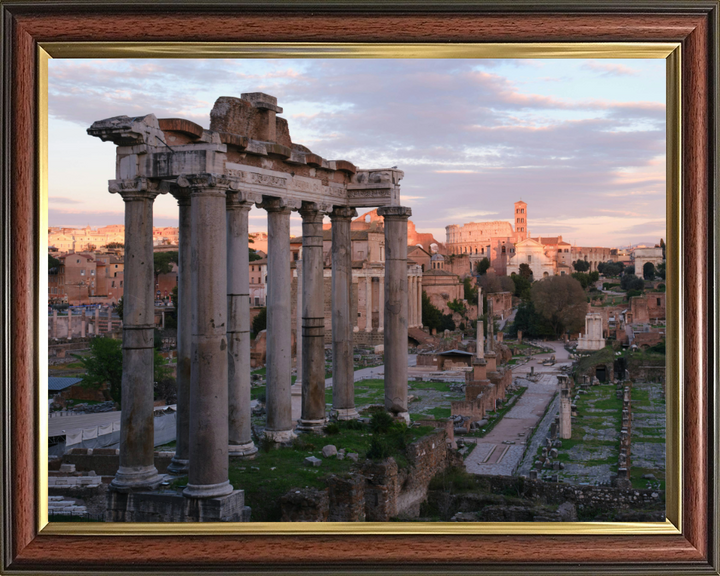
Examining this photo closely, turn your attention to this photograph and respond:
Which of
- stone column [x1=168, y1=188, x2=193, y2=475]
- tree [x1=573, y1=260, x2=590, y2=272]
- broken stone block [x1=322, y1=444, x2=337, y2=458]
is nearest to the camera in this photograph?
stone column [x1=168, y1=188, x2=193, y2=475]

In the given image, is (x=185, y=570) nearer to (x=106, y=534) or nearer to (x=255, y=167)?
(x=106, y=534)

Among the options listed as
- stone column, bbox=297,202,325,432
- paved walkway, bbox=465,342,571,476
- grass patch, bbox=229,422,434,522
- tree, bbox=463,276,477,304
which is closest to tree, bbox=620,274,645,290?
paved walkway, bbox=465,342,571,476

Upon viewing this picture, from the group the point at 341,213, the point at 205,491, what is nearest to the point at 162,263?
the point at 341,213

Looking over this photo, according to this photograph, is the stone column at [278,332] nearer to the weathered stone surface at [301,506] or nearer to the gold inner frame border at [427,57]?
the weathered stone surface at [301,506]

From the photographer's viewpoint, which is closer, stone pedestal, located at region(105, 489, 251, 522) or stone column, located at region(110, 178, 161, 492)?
stone pedestal, located at region(105, 489, 251, 522)

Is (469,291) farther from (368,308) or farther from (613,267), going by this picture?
(613,267)

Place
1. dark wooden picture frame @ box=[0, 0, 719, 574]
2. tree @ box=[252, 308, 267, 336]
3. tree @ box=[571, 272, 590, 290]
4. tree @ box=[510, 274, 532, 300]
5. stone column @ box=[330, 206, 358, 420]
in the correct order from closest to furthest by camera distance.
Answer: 1. dark wooden picture frame @ box=[0, 0, 719, 574]
2. stone column @ box=[330, 206, 358, 420]
3. tree @ box=[252, 308, 267, 336]
4. tree @ box=[571, 272, 590, 290]
5. tree @ box=[510, 274, 532, 300]

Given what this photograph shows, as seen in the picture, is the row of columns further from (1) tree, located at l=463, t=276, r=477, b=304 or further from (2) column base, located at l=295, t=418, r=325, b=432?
(1) tree, located at l=463, t=276, r=477, b=304
